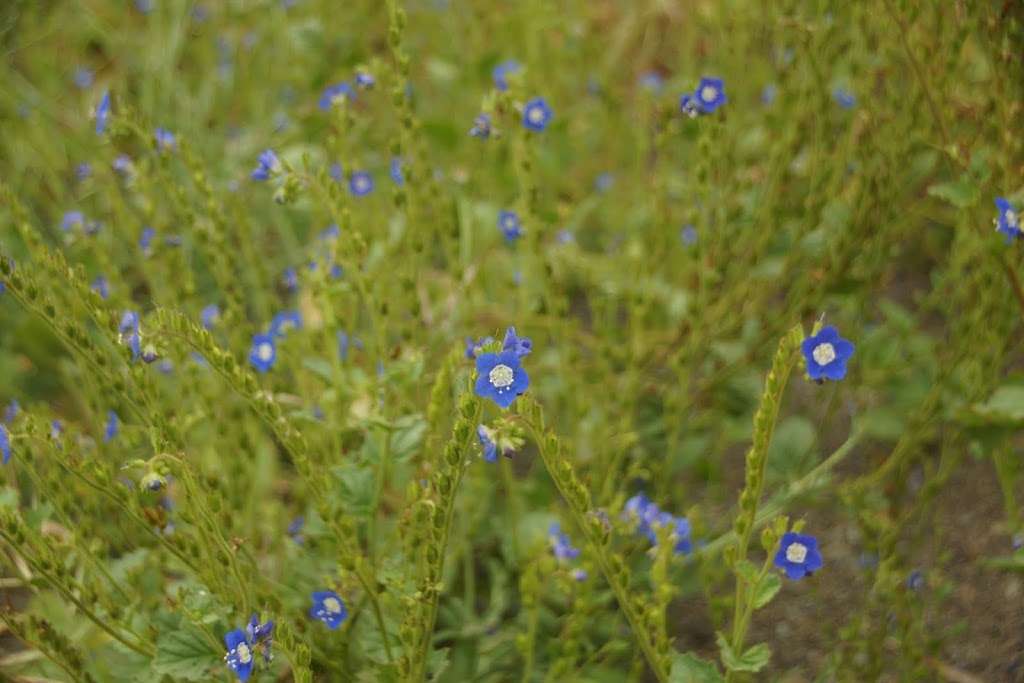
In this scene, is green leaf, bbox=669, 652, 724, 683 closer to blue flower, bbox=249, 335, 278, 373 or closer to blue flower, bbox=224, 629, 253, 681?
blue flower, bbox=224, 629, 253, 681

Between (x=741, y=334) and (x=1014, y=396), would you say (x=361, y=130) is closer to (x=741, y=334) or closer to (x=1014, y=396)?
(x=741, y=334)

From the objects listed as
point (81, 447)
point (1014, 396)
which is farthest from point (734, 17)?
point (81, 447)

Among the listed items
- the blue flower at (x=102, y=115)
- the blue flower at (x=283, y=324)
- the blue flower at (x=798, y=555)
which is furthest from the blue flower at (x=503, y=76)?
the blue flower at (x=798, y=555)

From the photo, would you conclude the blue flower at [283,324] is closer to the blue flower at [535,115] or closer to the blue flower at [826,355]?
the blue flower at [535,115]

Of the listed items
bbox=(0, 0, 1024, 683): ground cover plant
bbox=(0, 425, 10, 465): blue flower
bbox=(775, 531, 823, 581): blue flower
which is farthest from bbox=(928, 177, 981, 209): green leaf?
bbox=(0, 425, 10, 465): blue flower

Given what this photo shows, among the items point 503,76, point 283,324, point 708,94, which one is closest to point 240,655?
point 283,324

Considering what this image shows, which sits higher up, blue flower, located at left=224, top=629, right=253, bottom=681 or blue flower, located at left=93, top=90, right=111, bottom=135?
blue flower, located at left=93, top=90, right=111, bottom=135
